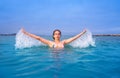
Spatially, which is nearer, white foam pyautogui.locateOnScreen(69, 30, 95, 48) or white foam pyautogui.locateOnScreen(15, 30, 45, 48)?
white foam pyautogui.locateOnScreen(15, 30, 45, 48)

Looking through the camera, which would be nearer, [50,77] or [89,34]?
[50,77]

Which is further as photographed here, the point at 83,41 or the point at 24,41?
the point at 83,41

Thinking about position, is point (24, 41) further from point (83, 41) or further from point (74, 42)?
point (83, 41)

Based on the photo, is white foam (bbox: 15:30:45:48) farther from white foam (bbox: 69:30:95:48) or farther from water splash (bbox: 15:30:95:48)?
white foam (bbox: 69:30:95:48)

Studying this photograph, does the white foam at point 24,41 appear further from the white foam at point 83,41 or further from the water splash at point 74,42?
the white foam at point 83,41

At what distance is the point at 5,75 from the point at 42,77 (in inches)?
40.1

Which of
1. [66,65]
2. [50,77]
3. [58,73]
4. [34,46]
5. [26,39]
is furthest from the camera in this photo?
[34,46]

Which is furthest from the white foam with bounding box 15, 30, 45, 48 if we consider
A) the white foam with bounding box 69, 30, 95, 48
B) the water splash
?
the white foam with bounding box 69, 30, 95, 48

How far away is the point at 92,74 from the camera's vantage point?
5273 millimetres

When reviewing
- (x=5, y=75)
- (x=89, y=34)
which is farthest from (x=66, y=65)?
(x=89, y=34)

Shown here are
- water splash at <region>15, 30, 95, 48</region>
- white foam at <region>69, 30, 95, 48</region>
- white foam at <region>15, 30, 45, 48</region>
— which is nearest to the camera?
white foam at <region>15, 30, 45, 48</region>

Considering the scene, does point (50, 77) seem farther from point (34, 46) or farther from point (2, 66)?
point (34, 46)

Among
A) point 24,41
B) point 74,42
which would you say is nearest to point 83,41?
point 74,42

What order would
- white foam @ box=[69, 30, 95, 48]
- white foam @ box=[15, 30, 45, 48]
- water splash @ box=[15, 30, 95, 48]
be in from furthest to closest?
1. white foam @ box=[69, 30, 95, 48]
2. water splash @ box=[15, 30, 95, 48]
3. white foam @ box=[15, 30, 45, 48]
